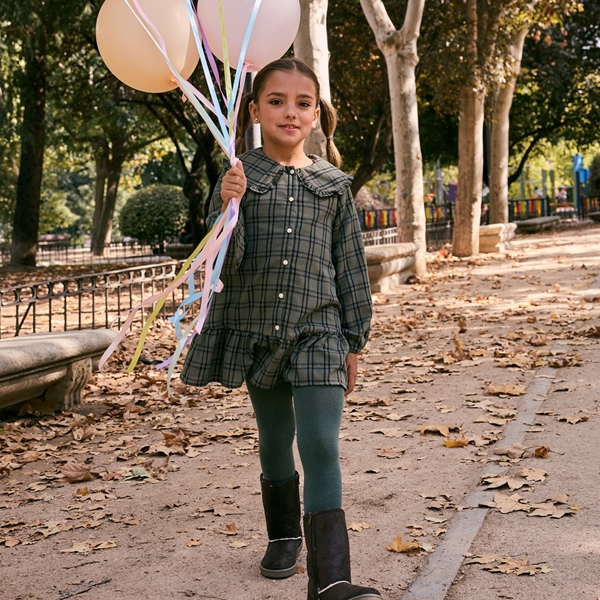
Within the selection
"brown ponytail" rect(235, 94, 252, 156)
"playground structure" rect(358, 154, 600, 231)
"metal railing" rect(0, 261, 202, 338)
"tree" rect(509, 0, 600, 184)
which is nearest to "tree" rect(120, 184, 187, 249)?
"playground structure" rect(358, 154, 600, 231)

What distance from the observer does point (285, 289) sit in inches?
126

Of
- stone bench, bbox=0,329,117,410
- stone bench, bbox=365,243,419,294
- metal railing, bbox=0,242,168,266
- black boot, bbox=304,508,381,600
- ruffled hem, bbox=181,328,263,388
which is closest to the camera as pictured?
black boot, bbox=304,508,381,600

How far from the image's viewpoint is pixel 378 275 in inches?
539

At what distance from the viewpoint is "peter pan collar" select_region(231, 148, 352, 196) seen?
10.8 feet

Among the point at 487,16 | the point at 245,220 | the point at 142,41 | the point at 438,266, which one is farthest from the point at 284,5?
the point at 487,16

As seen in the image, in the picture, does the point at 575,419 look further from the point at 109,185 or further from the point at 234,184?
the point at 109,185

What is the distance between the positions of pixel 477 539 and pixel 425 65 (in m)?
18.3

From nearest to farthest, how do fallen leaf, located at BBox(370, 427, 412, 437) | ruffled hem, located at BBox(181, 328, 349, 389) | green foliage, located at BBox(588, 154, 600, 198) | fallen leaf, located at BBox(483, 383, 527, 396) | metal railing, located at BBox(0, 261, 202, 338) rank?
ruffled hem, located at BBox(181, 328, 349, 389), fallen leaf, located at BBox(370, 427, 412, 437), fallen leaf, located at BBox(483, 383, 527, 396), metal railing, located at BBox(0, 261, 202, 338), green foliage, located at BBox(588, 154, 600, 198)

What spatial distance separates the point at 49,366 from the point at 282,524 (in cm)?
306

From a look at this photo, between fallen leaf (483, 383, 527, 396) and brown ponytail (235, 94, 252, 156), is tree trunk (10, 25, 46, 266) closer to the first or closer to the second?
fallen leaf (483, 383, 527, 396)

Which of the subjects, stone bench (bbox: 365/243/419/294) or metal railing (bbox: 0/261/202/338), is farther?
stone bench (bbox: 365/243/419/294)

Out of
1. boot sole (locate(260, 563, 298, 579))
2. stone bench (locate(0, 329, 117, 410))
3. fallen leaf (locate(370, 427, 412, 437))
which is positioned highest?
stone bench (locate(0, 329, 117, 410))

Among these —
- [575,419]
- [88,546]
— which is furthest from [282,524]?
[575,419]

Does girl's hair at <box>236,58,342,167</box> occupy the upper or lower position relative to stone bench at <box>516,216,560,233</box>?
lower
